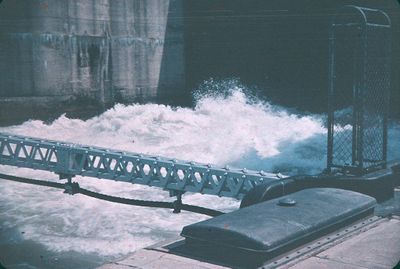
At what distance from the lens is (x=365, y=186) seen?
26.8 feet

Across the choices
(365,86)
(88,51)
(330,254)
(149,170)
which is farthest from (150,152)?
(330,254)

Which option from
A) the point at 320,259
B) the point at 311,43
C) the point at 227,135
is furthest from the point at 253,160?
the point at 320,259

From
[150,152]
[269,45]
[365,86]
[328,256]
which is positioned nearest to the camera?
[328,256]

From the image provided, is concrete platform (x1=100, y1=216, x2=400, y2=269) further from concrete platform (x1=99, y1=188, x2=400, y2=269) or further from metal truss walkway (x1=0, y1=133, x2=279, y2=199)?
metal truss walkway (x1=0, y1=133, x2=279, y2=199)

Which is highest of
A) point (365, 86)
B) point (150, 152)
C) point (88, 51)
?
point (88, 51)

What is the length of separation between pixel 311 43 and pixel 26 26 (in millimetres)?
14952

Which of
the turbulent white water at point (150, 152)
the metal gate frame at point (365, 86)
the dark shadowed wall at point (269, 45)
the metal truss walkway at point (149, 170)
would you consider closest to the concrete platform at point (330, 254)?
the metal gate frame at point (365, 86)

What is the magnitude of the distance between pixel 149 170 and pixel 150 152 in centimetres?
1295

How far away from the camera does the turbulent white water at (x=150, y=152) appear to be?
14633mm

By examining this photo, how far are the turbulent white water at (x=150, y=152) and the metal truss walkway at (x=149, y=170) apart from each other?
1689mm

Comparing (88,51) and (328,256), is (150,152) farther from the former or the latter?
(328,256)

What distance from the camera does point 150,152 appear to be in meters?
26.8

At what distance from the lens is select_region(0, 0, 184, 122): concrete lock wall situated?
80.9ft

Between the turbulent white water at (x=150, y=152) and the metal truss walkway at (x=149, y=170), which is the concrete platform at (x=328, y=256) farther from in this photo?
the turbulent white water at (x=150, y=152)
